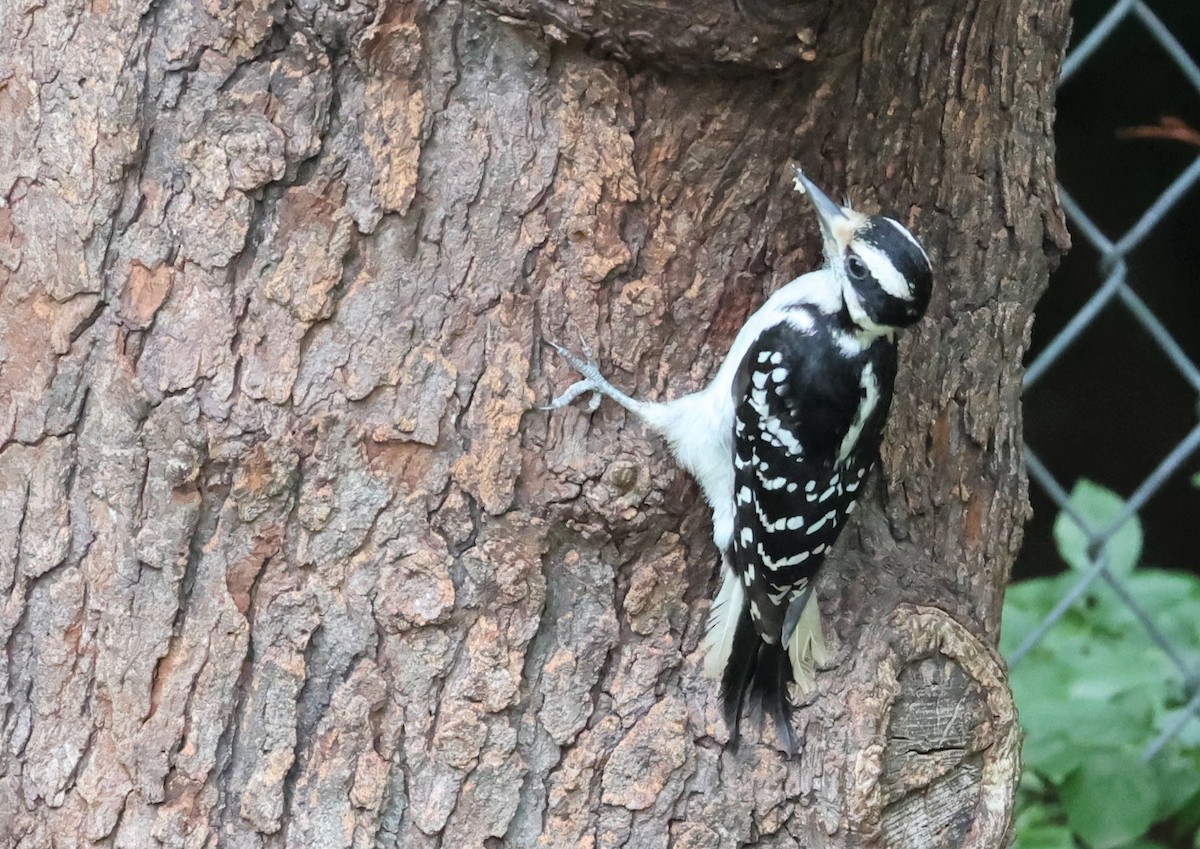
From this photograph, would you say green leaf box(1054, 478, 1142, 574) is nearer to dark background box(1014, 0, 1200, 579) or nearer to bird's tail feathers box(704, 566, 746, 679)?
bird's tail feathers box(704, 566, 746, 679)

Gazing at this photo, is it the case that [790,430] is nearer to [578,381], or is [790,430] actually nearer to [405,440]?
[578,381]

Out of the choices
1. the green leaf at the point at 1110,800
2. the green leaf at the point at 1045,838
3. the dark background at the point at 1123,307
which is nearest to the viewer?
the green leaf at the point at 1110,800

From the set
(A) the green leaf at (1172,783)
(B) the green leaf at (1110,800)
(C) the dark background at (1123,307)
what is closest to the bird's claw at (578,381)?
(B) the green leaf at (1110,800)

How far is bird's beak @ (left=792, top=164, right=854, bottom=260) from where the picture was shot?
1.76 m

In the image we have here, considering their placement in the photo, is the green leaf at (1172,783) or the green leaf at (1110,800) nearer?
the green leaf at (1110,800)

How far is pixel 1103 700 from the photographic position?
8.61ft

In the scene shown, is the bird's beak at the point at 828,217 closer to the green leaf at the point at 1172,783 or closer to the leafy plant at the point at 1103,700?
the leafy plant at the point at 1103,700

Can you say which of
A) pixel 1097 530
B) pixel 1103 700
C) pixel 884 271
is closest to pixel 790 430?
pixel 884 271

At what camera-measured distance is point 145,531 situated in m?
1.78

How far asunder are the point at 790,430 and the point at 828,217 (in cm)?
44

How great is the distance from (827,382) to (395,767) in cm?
96

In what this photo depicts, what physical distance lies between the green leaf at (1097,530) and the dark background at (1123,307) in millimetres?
1458

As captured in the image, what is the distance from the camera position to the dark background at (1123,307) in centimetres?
452

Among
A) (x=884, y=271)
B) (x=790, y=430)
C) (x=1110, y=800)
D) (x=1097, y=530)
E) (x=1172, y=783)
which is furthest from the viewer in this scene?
(x=1097, y=530)
